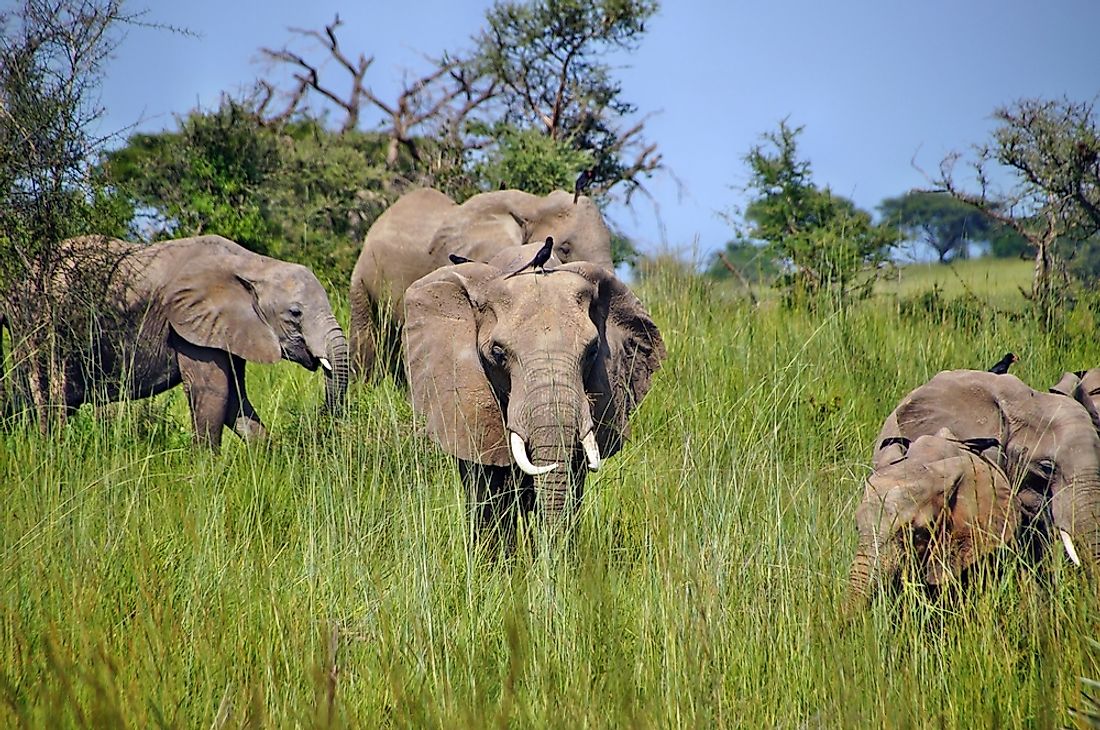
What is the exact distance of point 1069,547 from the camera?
570 centimetres

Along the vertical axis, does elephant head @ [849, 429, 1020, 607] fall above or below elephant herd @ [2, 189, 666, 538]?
below

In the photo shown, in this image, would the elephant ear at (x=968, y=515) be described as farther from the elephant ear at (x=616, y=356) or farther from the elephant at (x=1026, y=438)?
the elephant ear at (x=616, y=356)

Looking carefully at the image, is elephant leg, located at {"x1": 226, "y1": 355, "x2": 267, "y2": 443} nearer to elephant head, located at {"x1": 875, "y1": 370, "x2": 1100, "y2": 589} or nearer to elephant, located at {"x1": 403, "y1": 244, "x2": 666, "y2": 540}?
elephant, located at {"x1": 403, "y1": 244, "x2": 666, "y2": 540}

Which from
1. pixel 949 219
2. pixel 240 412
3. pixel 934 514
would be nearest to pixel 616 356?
pixel 934 514

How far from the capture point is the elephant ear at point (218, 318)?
923cm

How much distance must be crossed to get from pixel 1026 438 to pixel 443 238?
4.47 m

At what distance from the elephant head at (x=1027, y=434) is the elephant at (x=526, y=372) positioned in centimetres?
115

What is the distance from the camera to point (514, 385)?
5527mm

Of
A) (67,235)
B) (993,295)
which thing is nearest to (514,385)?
(67,235)

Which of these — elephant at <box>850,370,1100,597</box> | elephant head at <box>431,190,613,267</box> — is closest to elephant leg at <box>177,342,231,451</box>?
elephant head at <box>431,190,613,267</box>

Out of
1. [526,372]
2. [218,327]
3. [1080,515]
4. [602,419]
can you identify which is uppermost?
[218,327]

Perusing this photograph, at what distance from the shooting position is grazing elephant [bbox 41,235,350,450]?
29.6ft

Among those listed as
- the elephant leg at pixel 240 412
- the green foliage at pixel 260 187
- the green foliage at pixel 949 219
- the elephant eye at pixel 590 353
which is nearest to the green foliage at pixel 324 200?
the green foliage at pixel 260 187

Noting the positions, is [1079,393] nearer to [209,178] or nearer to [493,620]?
[493,620]
